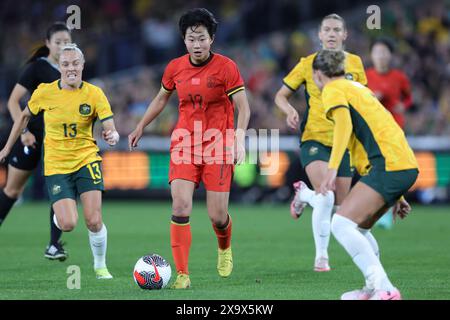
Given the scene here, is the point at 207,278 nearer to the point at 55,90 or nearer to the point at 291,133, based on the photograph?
the point at 55,90

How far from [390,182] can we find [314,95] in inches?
125

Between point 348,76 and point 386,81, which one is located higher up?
point 348,76

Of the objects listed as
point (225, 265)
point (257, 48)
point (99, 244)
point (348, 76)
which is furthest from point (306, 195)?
point (257, 48)

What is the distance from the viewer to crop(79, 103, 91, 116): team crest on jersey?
10266 millimetres

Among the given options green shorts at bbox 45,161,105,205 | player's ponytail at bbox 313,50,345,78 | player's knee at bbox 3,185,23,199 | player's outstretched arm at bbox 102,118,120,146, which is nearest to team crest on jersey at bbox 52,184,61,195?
green shorts at bbox 45,161,105,205

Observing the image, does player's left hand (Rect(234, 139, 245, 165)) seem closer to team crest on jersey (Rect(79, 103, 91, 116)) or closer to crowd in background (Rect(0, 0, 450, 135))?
team crest on jersey (Rect(79, 103, 91, 116))

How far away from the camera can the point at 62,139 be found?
10.3m

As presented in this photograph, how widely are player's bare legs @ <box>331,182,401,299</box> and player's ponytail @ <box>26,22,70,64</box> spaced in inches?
187

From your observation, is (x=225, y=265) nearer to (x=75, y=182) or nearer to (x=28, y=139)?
(x=75, y=182)

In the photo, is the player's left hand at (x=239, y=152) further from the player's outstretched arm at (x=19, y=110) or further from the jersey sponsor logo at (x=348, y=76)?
the player's outstretched arm at (x=19, y=110)

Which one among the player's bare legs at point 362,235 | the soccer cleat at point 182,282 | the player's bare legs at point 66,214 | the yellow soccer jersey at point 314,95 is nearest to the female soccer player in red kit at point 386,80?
the yellow soccer jersey at point 314,95

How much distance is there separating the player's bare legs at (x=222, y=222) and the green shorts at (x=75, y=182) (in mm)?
1126

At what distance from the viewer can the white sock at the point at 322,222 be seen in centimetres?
1103

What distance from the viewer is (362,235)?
27.1 ft
